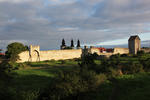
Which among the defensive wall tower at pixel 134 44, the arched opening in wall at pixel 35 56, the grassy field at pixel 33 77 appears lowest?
the grassy field at pixel 33 77

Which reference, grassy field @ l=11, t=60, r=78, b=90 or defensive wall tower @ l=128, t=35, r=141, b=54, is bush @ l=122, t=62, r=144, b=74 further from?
defensive wall tower @ l=128, t=35, r=141, b=54

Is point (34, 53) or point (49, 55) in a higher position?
point (34, 53)

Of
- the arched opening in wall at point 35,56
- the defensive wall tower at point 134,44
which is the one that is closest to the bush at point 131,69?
the arched opening in wall at point 35,56

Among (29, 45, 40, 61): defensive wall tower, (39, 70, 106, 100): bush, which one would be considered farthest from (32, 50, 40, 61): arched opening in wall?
(39, 70, 106, 100): bush

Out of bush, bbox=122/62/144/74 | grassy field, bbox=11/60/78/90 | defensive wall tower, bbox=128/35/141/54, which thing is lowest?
grassy field, bbox=11/60/78/90

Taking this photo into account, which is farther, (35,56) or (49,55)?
(49,55)

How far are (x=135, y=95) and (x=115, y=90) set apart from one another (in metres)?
1.89

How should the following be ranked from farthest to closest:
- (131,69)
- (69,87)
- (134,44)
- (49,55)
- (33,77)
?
1. (134,44)
2. (49,55)
3. (131,69)
4. (33,77)
5. (69,87)

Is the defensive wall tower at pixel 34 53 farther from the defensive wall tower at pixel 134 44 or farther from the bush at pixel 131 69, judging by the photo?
the defensive wall tower at pixel 134 44

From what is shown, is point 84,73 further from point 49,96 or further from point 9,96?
point 9,96

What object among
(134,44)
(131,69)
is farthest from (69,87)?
(134,44)

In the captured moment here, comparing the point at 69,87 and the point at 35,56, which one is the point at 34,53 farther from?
the point at 69,87

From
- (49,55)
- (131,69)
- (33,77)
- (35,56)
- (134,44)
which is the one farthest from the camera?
(134,44)

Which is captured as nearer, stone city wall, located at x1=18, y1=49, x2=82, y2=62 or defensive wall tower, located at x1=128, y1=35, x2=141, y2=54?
stone city wall, located at x1=18, y1=49, x2=82, y2=62
